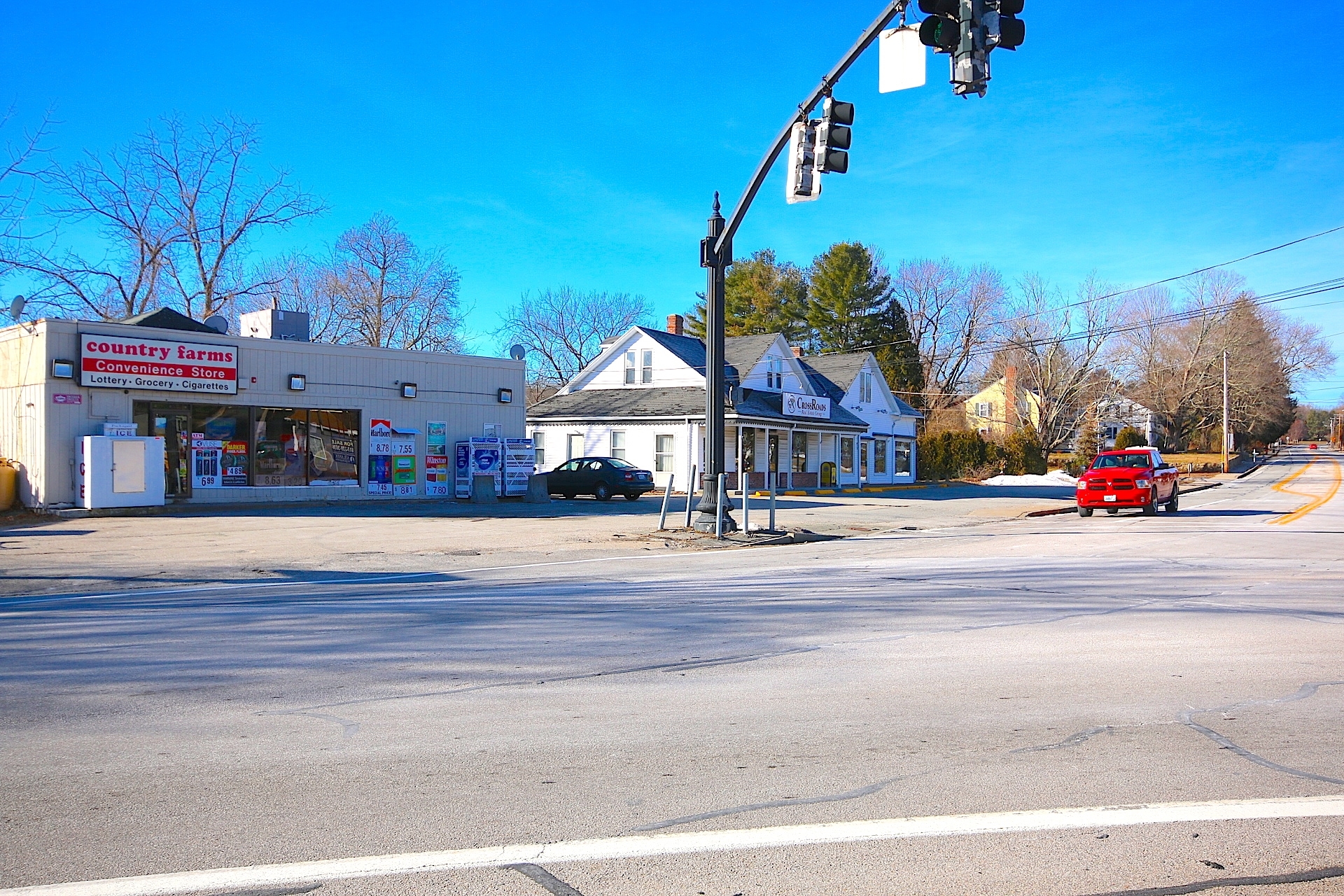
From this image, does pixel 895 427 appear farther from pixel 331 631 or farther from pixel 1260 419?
pixel 1260 419

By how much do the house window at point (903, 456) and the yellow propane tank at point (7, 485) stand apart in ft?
129

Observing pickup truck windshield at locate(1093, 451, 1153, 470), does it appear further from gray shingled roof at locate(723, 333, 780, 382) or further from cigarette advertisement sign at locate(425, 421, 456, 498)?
cigarette advertisement sign at locate(425, 421, 456, 498)

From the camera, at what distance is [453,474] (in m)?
30.5

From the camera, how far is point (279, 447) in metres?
27.3

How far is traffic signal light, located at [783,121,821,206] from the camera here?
46.5 feet

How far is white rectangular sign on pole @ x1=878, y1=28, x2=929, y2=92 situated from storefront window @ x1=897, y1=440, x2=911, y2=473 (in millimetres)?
41038

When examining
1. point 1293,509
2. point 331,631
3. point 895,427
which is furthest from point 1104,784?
point 895,427

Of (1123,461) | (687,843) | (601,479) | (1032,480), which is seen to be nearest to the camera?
(687,843)

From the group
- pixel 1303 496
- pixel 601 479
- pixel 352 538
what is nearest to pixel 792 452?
pixel 601 479

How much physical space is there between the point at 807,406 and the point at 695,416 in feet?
23.7

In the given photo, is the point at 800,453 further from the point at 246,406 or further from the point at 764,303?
the point at 764,303

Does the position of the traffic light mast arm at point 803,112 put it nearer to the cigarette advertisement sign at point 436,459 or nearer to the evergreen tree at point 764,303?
the cigarette advertisement sign at point 436,459

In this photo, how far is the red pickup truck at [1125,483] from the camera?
28.3m

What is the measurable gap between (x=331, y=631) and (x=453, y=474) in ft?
72.2
